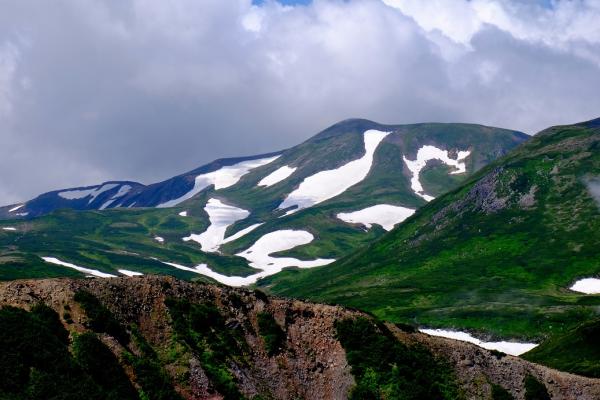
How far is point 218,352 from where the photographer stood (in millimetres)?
63656

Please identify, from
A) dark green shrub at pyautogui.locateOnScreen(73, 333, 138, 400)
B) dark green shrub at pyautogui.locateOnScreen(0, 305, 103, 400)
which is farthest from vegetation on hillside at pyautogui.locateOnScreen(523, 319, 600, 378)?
dark green shrub at pyautogui.locateOnScreen(0, 305, 103, 400)

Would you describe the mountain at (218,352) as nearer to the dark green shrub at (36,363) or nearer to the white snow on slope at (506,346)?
the dark green shrub at (36,363)

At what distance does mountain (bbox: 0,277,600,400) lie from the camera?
53031mm

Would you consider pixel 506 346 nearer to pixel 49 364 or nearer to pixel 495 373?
pixel 495 373

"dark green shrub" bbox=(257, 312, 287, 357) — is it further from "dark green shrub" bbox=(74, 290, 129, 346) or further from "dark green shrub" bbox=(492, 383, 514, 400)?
"dark green shrub" bbox=(492, 383, 514, 400)

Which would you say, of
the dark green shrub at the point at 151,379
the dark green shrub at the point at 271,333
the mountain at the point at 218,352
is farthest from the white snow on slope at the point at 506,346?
the dark green shrub at the point at 151,379

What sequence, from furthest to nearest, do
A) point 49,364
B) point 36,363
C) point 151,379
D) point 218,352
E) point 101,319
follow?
point 218,352
point 101,319
point 151,379
point 49,364
point 36,363

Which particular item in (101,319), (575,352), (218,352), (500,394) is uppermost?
(101,319)

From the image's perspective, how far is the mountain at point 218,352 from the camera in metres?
53.0

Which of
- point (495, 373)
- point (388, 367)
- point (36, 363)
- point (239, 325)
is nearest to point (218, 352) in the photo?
point (239, 325)

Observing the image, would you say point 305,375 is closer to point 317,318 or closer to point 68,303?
point 317,318

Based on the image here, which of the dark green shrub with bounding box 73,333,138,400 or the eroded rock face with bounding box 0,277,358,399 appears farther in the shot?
the eroded rock face with bounding box 0,277,358,399

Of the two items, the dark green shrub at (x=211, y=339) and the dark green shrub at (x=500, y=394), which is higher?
the dark green shrub at (x=211, y=339)

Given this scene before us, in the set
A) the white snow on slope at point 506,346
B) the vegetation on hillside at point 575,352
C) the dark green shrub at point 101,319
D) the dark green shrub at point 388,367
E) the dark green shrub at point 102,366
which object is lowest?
the white snow on slope at point 506,346
